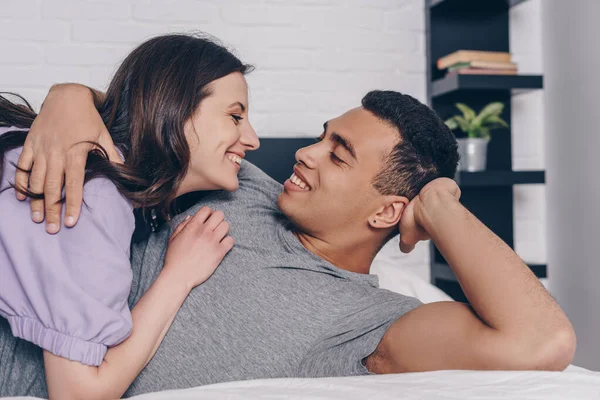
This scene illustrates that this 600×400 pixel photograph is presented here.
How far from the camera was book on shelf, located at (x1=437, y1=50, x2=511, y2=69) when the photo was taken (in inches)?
95.1

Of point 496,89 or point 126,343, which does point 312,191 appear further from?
point 496,89

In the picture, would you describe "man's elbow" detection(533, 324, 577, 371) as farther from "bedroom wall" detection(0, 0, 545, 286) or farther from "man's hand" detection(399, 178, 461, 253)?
"bedroom wall" detection(0, 0, 545, 286)

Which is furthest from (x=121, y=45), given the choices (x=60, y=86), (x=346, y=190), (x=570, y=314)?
(x=570, y=314)

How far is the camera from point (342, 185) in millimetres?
1590

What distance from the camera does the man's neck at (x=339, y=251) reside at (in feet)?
5.40

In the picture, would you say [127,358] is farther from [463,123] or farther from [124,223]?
[463,123]

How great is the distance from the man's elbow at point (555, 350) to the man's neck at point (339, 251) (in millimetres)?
595

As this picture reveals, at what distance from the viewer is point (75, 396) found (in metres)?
1.03

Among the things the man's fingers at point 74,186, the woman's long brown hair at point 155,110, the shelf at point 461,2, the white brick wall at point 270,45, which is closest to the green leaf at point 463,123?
the white brick wall at point 270,45

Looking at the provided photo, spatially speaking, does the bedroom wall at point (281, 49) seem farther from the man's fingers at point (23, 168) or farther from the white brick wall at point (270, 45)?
the man's fingers at point (23, 168)

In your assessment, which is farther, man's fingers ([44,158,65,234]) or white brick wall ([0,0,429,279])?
white brick wall ([0,0,429,279])

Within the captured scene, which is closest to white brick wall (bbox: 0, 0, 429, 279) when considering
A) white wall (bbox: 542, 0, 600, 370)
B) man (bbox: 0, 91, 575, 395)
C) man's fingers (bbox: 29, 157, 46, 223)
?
white wall (bbox: 542, 0, 600, 370)

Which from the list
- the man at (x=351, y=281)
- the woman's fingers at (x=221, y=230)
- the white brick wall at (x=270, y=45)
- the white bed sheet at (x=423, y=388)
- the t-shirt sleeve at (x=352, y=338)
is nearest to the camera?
the white bed sheet at (x=423, y=388)

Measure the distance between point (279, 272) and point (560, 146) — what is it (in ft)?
5.26
